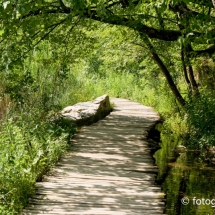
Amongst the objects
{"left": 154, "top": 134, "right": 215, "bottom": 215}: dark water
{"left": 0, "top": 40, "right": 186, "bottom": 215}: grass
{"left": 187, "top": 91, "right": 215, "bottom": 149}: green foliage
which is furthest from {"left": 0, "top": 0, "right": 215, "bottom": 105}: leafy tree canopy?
{"left": 154, "top": 134, "right": 215, "bottom": 215}: dark water

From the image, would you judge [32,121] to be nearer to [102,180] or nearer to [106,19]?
[102,180]

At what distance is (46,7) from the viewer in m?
6.21

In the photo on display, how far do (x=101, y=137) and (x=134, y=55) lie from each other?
10.8 feet

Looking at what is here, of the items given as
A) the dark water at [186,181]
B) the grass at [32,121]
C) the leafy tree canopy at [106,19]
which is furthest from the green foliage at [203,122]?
the grass at [32,121]

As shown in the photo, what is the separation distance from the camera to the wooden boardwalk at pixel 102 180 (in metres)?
4.46

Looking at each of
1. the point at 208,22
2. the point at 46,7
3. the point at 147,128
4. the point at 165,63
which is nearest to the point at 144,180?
the point at 208,22

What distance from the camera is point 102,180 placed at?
5.45m

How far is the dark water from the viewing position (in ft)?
17.0

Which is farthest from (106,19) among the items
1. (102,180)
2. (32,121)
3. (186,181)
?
(186,181)

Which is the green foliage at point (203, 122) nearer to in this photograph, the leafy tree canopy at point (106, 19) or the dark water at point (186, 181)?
the dark water at point (186, 181)

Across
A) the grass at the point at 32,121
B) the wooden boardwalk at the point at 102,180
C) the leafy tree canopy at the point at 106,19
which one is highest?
the leafy tree canopy at the point at 106,19

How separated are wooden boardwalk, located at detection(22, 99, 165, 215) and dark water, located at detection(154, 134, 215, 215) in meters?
0.31

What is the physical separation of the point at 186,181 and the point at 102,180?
4.78 ft

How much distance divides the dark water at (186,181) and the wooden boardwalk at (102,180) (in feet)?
1.02
